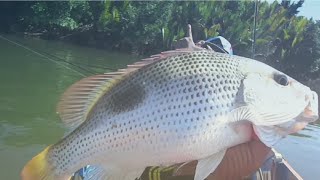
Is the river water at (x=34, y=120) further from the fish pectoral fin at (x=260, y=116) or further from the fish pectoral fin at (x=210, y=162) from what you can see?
the fish pectoral fin at (x=260, y=116)

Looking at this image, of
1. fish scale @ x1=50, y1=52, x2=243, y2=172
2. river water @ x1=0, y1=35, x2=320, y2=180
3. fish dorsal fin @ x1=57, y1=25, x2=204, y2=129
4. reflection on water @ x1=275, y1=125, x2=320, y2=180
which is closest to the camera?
fish scale @ x1=50, y1=52, x2=243, y2=172

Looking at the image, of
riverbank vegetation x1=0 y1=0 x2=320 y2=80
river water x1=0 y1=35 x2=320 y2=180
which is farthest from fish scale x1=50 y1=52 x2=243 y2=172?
riverbank vegetation x1=0 y1=0 x2=320 y2=80

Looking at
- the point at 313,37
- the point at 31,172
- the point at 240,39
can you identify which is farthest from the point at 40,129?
the point at 313,37

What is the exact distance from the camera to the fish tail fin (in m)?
1.81

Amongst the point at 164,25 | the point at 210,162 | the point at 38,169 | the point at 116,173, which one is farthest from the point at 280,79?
the point at 164,25

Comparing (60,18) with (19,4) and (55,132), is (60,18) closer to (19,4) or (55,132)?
(19,4)

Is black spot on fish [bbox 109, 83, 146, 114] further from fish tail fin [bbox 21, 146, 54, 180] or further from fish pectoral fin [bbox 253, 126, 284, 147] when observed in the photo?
fish pectoral fin [bbox 253, 126, 284, 147]

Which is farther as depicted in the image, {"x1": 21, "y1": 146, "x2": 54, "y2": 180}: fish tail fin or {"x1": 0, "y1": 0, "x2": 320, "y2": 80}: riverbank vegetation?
{"x1": 0, "y1": 0, "x2": 320, "y2": 80}: riverbank vegetation

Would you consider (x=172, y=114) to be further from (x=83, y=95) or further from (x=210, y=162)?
(x=83, y=95)

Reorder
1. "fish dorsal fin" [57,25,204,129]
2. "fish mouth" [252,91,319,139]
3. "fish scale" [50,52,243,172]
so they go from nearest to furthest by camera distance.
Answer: "fish scale" [50,52,243,172] < "fish mouth" [252,91,319,139] < "fish dorsal fin" [57,25,204,129]

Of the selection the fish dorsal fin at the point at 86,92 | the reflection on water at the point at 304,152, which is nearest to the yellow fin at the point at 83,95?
the fish dorsal fin at the point at 86,92

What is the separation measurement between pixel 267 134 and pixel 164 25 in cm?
2851

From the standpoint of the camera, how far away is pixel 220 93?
1.71m

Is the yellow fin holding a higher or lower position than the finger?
higher
